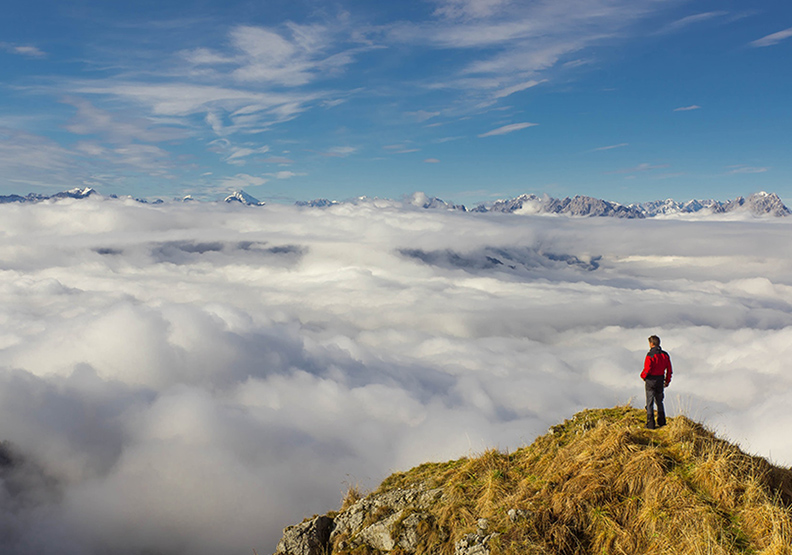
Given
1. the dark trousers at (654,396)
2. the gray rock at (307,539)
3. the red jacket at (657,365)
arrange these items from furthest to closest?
1. the red jacket at (657,365)
2. the dark trousers at (654,396)
3. the gray rock at (307,539)

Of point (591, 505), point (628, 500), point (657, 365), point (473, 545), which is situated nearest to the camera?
point (473, 545)

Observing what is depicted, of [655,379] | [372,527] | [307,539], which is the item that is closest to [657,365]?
[655,379]

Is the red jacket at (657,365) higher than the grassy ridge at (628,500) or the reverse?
higher

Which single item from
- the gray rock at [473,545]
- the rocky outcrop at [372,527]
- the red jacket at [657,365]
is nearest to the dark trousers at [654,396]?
the red jacket at [657,365]

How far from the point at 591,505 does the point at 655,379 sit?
5.32 meters

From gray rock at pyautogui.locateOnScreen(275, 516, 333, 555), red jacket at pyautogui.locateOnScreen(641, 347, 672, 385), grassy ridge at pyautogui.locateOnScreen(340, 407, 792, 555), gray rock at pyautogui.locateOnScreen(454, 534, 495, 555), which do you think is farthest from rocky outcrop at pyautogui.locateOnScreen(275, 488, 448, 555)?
red jacket at pyautogui.locateOnScreen(641, 347, 672, 385)

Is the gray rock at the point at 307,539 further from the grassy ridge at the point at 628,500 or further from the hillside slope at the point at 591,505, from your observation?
the grassy ridge at the point at 628,500

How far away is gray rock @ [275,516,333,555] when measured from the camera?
1304cm

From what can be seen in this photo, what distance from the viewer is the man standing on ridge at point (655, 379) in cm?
1357

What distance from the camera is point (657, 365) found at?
1411 centimetres

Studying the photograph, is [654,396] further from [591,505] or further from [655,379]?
[591,505]

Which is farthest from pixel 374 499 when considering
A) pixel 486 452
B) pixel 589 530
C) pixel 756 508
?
pixel 756 508

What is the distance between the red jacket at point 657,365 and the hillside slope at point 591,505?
154 centimetres

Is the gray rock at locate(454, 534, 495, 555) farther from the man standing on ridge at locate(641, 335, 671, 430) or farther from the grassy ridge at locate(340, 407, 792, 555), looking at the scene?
the man standing on ridge at locate(641, 335, 671, 430)
